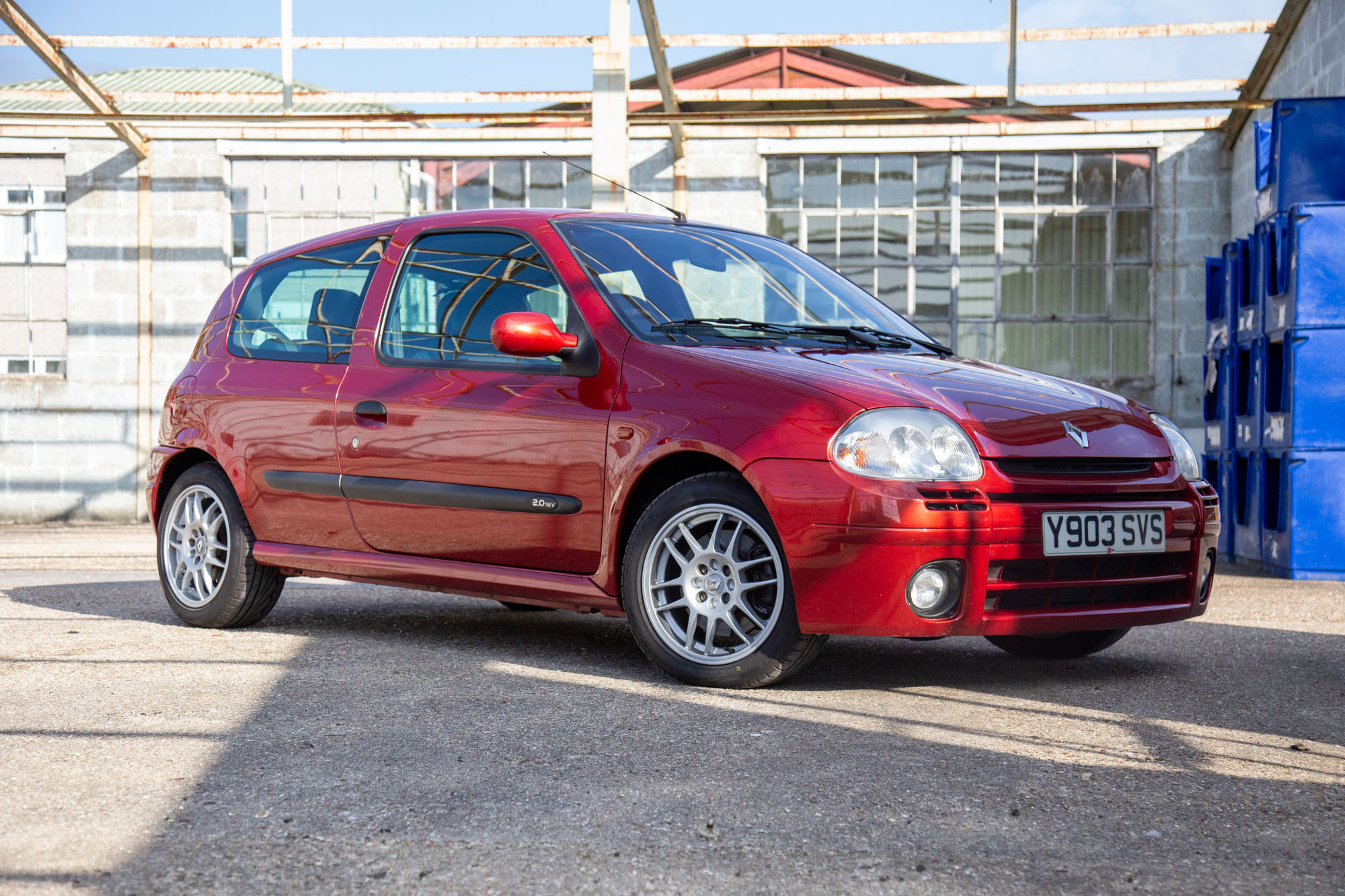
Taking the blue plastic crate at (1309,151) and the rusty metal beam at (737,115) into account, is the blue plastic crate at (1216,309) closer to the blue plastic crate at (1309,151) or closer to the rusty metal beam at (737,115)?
the blue plastic crate at (1309,151)

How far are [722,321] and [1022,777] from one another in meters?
2.03

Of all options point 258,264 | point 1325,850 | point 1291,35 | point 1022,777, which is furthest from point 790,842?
point 1291,35

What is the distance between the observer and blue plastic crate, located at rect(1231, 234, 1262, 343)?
30.3 ft

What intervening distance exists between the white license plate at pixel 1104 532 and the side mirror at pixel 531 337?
1620mm

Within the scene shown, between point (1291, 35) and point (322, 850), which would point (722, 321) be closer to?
point (322, 850)

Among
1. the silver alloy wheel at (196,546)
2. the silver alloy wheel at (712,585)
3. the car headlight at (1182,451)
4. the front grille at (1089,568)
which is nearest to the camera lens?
the front grille at (1089,568)

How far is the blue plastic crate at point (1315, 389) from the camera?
27.6 ft

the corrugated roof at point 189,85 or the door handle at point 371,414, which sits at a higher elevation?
the corrugated roof at point 189,85

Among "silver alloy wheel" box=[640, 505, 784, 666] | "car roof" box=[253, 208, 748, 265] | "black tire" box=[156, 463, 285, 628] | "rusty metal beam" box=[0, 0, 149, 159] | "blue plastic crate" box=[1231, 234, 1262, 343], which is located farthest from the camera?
"rusty metal beam" box=[0, 0, 149, 159]

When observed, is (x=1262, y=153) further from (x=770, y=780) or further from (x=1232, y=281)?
(x=770, y=780)

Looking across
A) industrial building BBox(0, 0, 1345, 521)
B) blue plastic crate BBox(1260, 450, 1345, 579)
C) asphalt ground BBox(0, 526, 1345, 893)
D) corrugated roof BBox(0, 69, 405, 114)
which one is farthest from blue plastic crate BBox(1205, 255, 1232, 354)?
corrugated roof BBox(0, 69, 405, 114)

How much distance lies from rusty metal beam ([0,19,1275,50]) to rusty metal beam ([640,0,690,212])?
0.37 metres

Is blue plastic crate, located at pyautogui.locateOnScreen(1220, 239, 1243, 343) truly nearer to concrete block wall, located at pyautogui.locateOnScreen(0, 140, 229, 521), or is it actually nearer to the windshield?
the windshield

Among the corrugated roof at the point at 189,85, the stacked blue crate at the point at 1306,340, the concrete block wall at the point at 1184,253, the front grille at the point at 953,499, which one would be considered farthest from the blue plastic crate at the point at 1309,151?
the corrugated roof at the point at 189,85
